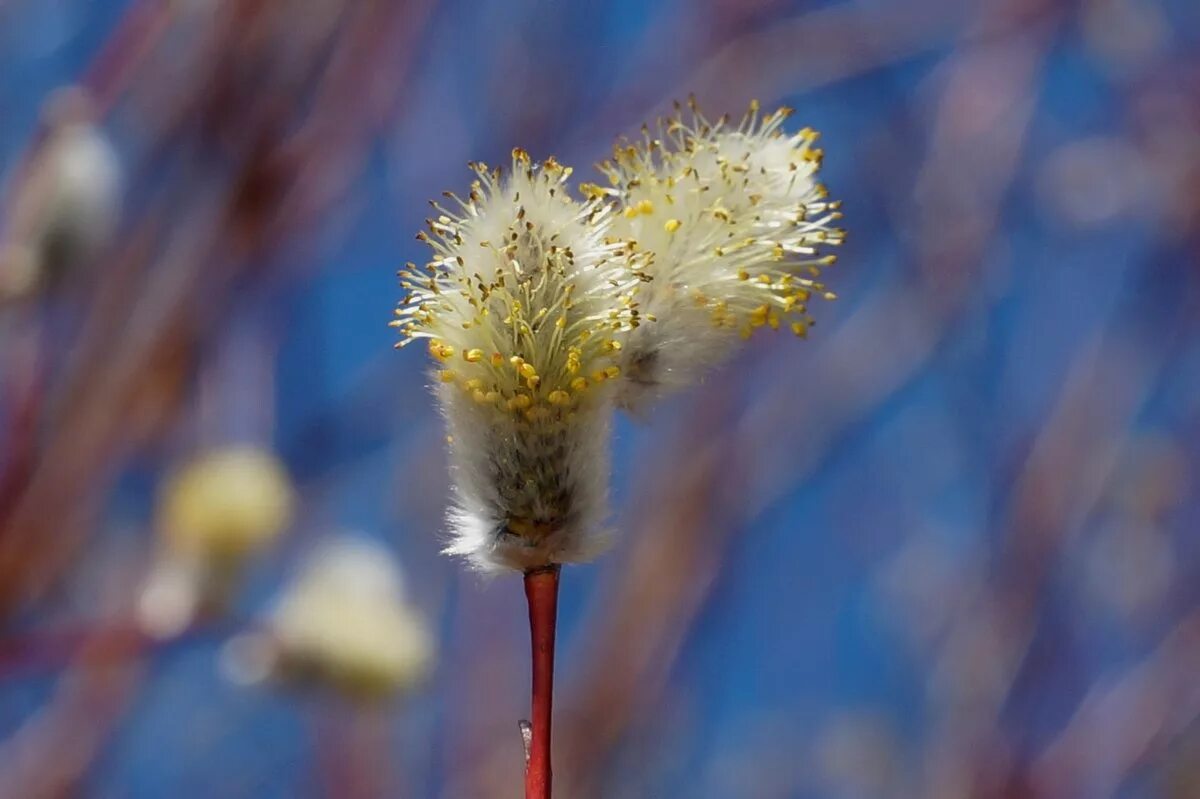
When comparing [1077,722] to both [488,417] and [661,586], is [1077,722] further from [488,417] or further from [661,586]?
[488,417]

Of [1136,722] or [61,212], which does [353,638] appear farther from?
[1136,722]

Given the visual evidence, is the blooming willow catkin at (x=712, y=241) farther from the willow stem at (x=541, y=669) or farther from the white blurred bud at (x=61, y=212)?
the white blurred bud at (x=61, y=212)

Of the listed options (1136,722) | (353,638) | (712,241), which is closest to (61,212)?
(353,638)

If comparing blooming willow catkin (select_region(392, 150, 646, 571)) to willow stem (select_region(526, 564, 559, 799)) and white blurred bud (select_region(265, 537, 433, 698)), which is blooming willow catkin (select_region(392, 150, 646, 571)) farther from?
white blurred bud (select_region(265, 537, 433, 698))

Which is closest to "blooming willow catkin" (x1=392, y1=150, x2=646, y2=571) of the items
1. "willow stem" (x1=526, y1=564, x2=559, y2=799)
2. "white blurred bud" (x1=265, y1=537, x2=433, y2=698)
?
"willow stem" (x1=526, y1=564, x2=559, y2=799)

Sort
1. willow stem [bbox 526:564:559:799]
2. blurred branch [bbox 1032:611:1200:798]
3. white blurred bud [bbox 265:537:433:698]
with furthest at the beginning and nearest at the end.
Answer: blurred branch [bbox 1032:611:1200:798]
white blurred bud [bbox 265:537:433:698]
willow stem [bbox 526:564:559:799]
